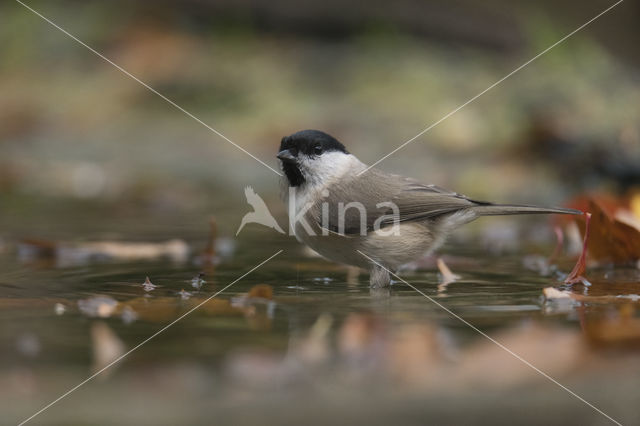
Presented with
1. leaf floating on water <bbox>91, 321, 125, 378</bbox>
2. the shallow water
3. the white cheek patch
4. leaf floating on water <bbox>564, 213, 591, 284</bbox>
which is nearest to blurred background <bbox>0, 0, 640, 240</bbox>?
the white cheek patch

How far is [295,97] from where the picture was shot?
35.3ft

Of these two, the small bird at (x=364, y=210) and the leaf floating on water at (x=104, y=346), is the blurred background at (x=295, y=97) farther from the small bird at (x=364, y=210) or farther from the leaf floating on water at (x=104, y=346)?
the leaf floating on water at (x=104, y=346)

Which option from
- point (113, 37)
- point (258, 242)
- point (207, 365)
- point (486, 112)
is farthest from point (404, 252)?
point (113, 37)

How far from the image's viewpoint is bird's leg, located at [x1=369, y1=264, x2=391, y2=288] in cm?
350

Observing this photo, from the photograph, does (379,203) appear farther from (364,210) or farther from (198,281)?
(198,281)

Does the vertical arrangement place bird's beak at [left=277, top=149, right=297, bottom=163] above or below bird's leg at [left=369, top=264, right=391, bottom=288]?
above

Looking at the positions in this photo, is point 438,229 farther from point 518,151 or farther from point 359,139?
point 359,139

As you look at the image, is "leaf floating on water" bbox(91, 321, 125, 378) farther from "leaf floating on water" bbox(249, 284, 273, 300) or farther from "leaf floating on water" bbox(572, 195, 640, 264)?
"leaf floating on water" bbox(572, 195, 640, 264)

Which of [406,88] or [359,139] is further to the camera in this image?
[406,88]

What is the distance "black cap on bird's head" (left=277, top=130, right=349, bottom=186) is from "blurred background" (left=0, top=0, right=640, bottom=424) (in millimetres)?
488

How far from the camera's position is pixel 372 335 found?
2.38 metres

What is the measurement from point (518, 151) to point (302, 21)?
5.04m

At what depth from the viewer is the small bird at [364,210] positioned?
371 cm

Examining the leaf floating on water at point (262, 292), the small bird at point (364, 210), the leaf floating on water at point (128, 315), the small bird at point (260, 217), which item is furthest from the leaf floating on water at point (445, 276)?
the small bird at point (260, 217)
